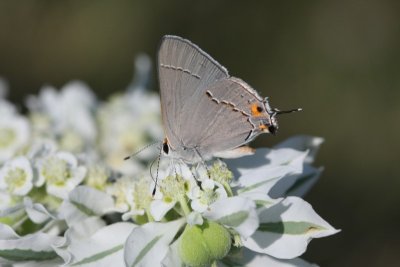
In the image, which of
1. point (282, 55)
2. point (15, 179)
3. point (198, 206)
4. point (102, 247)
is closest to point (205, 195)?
point (198, 206)

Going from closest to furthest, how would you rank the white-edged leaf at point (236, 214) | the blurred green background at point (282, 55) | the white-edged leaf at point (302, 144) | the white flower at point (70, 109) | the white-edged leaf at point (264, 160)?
the white-edged leaf at point (236, 214)
the white-edged leaf at point (264, 160)
the white-edged leaf at point (302, 144)
the white flower at point (70, 109)
the blurred green background at point (282, 55)

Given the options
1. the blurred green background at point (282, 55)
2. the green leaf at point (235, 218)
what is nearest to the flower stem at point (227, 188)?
the green leaf at point (235, 218)

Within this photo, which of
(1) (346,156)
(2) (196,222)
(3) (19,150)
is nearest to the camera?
(2) (196,222)

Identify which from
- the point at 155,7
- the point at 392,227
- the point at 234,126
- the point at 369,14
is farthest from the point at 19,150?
the point at 369,14

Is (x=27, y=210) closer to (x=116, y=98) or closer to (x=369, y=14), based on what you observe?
(x=116, y=98)

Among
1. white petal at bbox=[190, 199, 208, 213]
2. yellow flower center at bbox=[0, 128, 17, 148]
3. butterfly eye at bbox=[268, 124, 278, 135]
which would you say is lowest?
yellow flower center at bbox=[0, 128, 17, 148]

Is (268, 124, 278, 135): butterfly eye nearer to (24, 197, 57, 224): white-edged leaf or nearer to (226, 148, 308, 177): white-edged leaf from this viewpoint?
(226, 148, 308, 177): white-edged leaf

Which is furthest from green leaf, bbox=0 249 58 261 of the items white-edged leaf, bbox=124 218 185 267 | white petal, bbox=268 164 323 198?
white petal, bbox=268 164 323 198

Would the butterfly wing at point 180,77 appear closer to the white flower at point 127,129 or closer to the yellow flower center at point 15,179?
the yellow flower center at point 15,179
